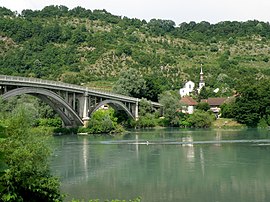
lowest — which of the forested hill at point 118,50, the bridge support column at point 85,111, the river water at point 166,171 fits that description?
the river water at point 166,171

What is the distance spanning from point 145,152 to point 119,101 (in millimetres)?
34527

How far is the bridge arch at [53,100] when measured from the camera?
5083cm

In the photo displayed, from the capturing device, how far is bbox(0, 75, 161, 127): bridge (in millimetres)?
50656

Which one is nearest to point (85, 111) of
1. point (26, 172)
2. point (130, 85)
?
point (130, 85)

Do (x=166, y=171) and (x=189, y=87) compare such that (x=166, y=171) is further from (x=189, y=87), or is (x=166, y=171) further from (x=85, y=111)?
(x=189, y=87)

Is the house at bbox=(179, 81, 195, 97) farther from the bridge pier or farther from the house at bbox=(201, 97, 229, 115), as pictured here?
the bridge pier

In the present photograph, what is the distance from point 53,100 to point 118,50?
6589 centimetres

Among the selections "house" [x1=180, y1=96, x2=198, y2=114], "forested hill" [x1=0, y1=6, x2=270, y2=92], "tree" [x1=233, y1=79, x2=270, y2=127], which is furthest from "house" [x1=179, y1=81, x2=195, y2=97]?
"tree" [x1=233, y1=79, x2=270, y2=127]

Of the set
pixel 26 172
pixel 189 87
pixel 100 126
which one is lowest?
pixel 26 172

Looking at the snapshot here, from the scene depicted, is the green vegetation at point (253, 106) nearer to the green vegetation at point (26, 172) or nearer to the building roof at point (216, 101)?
the building roof at point (216, 101)

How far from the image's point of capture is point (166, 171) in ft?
104

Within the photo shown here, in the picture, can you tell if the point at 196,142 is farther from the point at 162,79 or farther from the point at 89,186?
the point at 162,79

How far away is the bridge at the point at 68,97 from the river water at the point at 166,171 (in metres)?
7.57

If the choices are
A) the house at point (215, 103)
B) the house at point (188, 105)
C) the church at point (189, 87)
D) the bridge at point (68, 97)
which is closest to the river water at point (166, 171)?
the bridge at point (68, 97)
